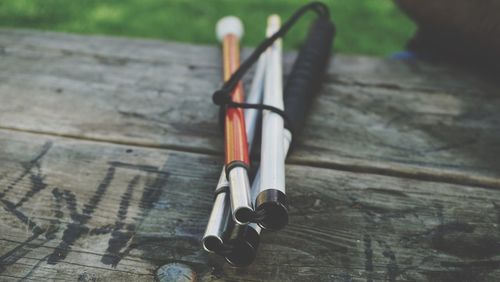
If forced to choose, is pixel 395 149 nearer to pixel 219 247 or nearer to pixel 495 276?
pixel 495 276

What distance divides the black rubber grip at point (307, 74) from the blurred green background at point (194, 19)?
97 cm

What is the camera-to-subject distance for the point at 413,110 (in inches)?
44.5

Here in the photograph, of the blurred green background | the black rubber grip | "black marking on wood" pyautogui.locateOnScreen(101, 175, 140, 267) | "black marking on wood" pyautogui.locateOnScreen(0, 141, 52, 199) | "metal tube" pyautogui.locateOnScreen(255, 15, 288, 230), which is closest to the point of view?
"metal tube" pyautogui.locateOnScreen(255, 15, 288, 230)

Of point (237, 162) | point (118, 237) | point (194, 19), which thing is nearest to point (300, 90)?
point (237, 162)

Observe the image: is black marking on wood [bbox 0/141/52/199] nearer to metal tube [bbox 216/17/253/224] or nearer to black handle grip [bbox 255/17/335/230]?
metal tube [bbox 216/17/253/224]

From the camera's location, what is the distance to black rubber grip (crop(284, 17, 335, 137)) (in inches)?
37.8

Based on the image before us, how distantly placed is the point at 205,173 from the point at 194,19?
180cm

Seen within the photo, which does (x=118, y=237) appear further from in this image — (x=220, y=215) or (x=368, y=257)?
(x=368, y=257)

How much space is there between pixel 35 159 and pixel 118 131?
185mm

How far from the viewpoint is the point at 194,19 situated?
8.25ft

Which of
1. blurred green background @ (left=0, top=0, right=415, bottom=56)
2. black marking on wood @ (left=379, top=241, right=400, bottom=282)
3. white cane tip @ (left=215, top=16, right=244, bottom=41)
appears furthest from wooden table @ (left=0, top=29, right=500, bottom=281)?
blurred green background @ (left=0, top=0, right=415, bottom=56)

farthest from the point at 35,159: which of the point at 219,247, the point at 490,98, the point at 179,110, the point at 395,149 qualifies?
the point at 490,98

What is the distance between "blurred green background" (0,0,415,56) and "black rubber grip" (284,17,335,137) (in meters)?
0.97

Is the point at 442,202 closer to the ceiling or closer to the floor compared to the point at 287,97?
closer to the floor
